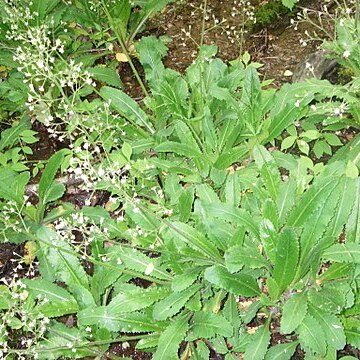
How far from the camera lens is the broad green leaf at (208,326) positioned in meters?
3.08

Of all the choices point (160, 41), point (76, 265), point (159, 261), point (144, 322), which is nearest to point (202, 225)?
point (159, 261)

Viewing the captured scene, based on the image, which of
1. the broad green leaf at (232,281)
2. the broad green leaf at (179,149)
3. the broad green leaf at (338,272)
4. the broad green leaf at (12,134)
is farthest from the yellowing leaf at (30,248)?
the broad green leaf at (338,272)

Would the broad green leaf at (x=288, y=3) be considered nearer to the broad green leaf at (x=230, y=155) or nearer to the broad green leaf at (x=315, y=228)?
the broad green leaf at (x=230, y=155)

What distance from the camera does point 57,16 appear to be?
502 cm

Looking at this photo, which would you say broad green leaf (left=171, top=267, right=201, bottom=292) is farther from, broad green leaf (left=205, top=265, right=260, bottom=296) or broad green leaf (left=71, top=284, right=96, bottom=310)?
broad green leaf (left=71, top=284, right=96, bottom=310)

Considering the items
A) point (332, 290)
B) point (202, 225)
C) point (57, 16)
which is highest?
point (57, 16)

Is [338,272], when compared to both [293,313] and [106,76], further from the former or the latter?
[106,76]

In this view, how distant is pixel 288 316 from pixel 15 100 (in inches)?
119

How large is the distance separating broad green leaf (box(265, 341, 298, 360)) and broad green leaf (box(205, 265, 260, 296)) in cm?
37

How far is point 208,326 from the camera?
313 centimetres

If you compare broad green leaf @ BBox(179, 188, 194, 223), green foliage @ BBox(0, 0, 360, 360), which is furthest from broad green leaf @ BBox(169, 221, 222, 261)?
broad green leaf @ BBox(179, 188, 194, 223)

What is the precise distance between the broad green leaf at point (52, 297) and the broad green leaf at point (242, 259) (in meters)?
1.15

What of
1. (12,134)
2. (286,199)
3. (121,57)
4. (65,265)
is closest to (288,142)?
(286,199)

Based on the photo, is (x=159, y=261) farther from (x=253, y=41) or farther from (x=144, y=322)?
(x=253, y=41)
